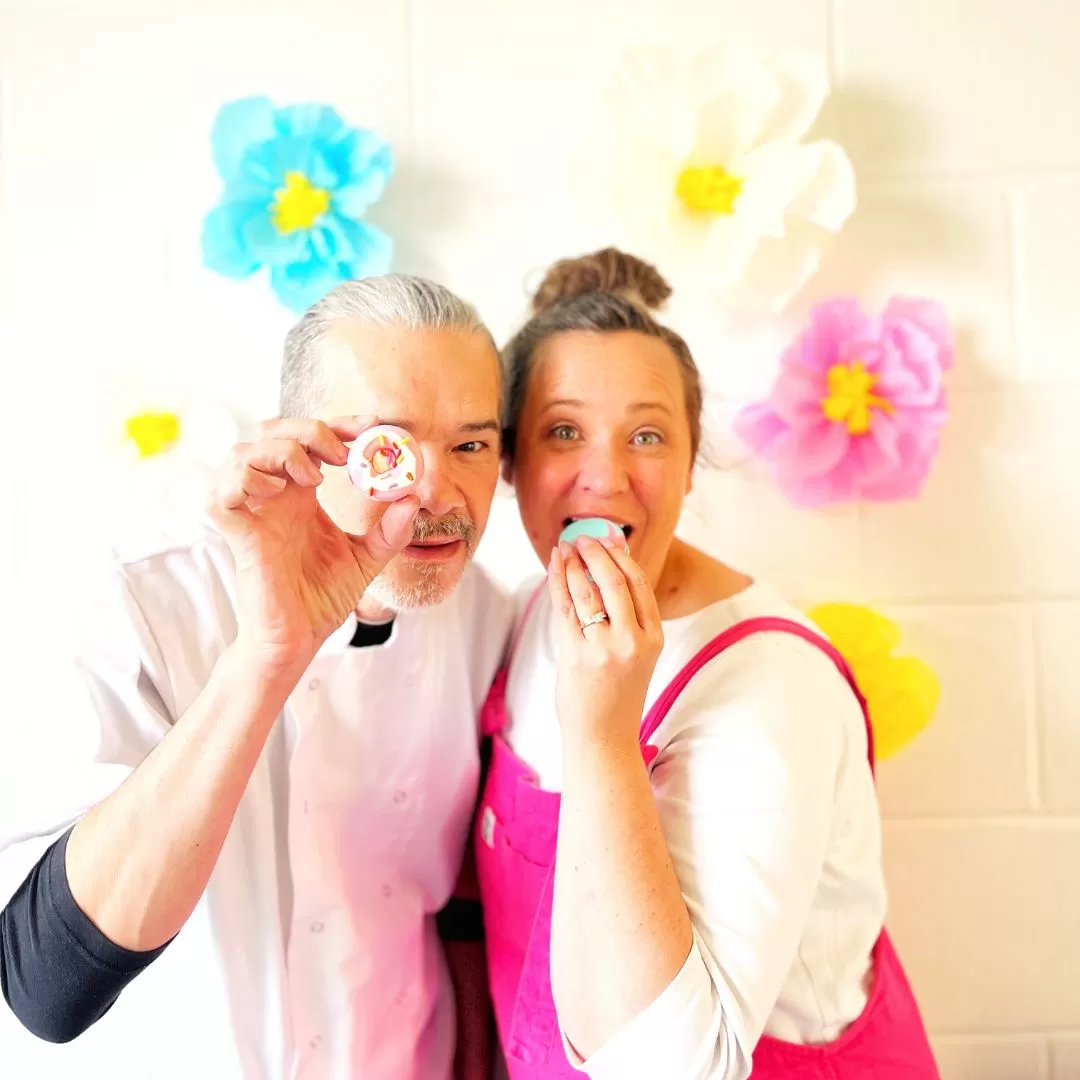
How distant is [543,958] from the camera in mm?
964

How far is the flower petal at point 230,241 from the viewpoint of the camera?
1251mm

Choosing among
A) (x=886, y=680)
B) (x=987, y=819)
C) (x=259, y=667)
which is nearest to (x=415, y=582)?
(x=259, y=667)

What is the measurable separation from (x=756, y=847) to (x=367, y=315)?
0.66 metres

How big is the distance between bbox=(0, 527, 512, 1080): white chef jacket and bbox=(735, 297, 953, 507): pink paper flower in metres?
0.54

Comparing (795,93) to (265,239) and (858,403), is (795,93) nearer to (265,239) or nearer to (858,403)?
(858,403)

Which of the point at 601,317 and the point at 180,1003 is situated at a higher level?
the point at 601,317

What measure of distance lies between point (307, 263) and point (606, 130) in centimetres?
43

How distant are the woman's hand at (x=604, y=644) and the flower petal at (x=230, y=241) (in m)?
0.65

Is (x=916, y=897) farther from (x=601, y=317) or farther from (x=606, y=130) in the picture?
(x=606, y=130)

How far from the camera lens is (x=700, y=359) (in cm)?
135

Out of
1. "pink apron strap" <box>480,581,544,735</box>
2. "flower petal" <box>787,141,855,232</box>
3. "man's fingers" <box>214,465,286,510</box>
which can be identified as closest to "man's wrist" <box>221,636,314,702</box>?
"man's fingers" <box>214,465,286,510</box>

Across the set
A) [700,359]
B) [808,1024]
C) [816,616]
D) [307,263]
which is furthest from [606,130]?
[808,1024]

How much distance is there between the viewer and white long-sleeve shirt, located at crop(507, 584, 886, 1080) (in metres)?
0.83

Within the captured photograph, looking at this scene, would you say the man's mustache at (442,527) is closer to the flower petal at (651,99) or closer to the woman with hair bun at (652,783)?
the woman with hair bun at (652,783)
